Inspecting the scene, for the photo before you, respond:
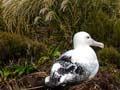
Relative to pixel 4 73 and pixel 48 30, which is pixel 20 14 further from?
pixel 4 73

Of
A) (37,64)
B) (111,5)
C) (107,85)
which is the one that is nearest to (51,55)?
(37,64)

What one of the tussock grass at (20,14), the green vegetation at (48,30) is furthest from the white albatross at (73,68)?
the tussock grass at (20,14)

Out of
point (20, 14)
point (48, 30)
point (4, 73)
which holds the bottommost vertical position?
point (4, 73)

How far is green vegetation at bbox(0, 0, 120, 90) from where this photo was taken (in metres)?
6.63

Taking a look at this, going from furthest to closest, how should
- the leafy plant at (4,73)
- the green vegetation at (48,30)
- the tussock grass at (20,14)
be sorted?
the tussock grass at (20,14), the green vegetation at (48,30), the leafy plant at (4,73)

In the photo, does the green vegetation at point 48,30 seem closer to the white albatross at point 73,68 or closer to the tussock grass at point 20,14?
the tussock grass at point 20,14

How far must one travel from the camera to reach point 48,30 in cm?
753

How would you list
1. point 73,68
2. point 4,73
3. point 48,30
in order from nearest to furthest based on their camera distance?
point 73,68, point 4,73, point 48,30

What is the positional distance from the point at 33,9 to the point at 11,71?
1.53m

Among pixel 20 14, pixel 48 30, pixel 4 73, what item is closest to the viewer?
pixel 4 73

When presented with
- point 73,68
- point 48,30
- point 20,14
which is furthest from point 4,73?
point 20,14

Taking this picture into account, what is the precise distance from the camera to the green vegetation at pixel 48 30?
6634 mm

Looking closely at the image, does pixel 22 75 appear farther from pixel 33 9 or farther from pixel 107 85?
pixel 33 9

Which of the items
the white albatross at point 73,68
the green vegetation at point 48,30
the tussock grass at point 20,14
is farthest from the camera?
the tussock grass at point 20,14
